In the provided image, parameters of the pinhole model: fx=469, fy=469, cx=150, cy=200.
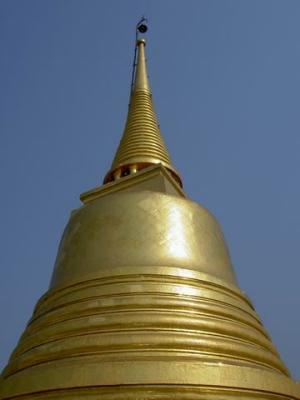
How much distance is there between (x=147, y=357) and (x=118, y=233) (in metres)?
1.74

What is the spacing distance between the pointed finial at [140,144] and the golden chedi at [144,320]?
6.15ft

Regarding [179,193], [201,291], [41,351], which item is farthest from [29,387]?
[179,193]

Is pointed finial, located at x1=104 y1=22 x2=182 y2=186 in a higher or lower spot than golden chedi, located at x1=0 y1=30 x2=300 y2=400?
higher

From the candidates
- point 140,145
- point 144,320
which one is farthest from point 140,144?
point 144,320

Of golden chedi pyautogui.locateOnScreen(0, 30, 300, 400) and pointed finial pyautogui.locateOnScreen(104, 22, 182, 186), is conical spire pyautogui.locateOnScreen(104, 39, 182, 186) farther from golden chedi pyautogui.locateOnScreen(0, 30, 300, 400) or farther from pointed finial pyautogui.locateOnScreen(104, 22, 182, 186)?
golden chedi pyautogui.locateOnScreen(0, 30, 300, 400)

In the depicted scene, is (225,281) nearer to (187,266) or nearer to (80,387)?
(187,266)

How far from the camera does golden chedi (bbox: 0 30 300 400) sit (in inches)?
111

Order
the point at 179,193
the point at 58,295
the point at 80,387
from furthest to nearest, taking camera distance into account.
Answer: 1. the point at 179,193
2. the point at 58,295
3. the point at 80,387

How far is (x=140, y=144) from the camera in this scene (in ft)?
23.2

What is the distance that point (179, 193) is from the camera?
6344mm

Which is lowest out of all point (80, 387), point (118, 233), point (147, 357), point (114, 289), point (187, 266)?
point (80, 387)

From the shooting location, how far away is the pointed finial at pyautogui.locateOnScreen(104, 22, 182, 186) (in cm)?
685

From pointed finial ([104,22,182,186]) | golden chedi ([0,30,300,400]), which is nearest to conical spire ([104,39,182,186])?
pointed finial ([104,22,182,186])

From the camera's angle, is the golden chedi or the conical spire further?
the conical spire
